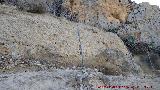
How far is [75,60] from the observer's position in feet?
78.3

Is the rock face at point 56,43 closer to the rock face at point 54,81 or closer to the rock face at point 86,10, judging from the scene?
the rock face at point 86,10

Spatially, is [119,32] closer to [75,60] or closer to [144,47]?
[144,47]

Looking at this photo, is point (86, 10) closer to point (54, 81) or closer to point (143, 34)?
point (143, 34)

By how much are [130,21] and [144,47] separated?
3209 millimetres

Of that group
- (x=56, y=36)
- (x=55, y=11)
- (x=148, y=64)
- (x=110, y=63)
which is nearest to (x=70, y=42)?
(x=56, y=36)

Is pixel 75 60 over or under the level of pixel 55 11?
under

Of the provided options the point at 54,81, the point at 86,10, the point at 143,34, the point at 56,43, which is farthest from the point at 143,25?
the point at 54,81

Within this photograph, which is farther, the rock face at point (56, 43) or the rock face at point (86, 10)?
the rock face at point (86, 10)

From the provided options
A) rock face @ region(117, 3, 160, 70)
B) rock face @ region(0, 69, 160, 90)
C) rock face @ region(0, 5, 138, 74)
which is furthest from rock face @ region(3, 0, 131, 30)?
rock face @ region(0, 69, 160, 90)

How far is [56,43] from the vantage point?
82.1 ft

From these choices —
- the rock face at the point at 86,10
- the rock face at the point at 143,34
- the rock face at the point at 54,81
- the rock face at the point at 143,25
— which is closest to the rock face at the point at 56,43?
the rock face at the point at 86,10

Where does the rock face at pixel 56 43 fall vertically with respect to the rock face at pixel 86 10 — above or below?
below

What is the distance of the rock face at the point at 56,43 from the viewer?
2270 cm

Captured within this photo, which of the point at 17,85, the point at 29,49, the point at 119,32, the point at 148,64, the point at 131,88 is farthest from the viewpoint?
the point at 119,32
